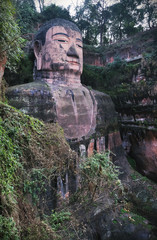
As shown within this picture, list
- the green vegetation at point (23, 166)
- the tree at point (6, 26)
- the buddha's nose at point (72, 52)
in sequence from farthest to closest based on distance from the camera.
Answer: the buddha's nose at point (72, 52), the tree at point (6, 26), the green vegetation at point (23, 166)

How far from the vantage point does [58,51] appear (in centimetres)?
621

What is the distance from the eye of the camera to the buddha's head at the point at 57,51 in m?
6.22

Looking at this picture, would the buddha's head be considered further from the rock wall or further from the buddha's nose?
the rock wall

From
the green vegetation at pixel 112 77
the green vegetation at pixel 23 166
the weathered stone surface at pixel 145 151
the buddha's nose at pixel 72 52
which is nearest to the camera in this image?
the green vegetation at pixel 23 166

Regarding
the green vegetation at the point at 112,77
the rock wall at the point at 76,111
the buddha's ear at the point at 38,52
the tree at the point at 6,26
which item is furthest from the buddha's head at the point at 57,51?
the green vegetation at the point at 112,77

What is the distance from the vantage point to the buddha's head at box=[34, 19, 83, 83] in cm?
622

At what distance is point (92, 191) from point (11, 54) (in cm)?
358

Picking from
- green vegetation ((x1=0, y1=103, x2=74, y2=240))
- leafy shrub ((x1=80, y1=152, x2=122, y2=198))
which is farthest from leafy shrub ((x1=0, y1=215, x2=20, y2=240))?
leafy shrub ((x1=80, y1=152, x2=122, y2=198))

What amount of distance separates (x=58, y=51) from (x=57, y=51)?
36 millimetres

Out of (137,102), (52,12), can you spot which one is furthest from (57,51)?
(52,12)

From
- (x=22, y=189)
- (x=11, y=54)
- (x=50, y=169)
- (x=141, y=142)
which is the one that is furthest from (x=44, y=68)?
(x=141, y=142)

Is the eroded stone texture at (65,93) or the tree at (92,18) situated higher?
the tree at (92,18)

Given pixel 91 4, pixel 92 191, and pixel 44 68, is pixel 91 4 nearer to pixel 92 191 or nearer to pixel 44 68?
pixel 44 68

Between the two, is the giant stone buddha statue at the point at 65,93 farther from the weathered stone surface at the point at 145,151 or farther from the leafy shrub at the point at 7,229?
the leafy shrub at the point at 7,229
